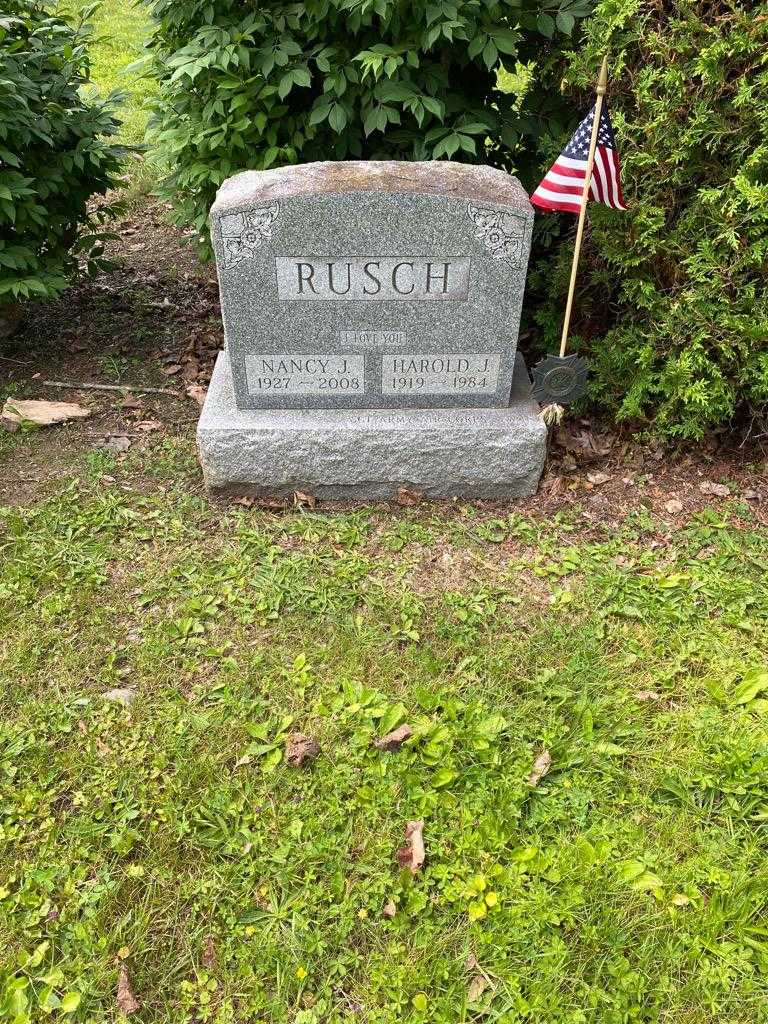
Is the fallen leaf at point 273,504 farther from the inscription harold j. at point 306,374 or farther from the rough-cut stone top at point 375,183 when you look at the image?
the rough-cut stone top at point 375,183

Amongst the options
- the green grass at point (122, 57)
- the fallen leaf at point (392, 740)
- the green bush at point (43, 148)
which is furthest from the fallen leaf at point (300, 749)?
the green grass at point (122, 57)

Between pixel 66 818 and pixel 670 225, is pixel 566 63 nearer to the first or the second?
pixel 670 225

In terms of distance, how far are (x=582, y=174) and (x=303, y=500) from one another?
5.98 feet

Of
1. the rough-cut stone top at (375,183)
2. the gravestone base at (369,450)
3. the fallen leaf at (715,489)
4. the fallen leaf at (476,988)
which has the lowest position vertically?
the fallen leaf at (476,988)

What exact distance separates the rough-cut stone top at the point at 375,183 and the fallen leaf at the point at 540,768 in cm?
210

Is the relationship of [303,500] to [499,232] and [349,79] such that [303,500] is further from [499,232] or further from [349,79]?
[349,79]

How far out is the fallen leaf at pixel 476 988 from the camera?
2.20 metres

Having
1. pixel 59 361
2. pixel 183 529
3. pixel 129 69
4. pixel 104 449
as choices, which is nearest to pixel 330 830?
pixel 183 529

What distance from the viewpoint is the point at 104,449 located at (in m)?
4.18

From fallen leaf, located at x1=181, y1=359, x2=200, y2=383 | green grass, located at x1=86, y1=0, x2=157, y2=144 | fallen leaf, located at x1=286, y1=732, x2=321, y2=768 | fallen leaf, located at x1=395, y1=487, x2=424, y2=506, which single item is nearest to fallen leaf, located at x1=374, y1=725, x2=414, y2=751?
fallen leaf, located at x1=286, y1=732, x2=321, y2=768

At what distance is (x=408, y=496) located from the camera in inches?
151

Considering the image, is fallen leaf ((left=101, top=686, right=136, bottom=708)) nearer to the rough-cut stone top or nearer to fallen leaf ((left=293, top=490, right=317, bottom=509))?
fallen leaf ((left=293, top=490, right=317, bottom=509))

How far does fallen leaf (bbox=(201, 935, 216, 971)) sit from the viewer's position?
7.45 ft

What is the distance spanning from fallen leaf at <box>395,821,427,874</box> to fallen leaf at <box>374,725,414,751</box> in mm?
287
